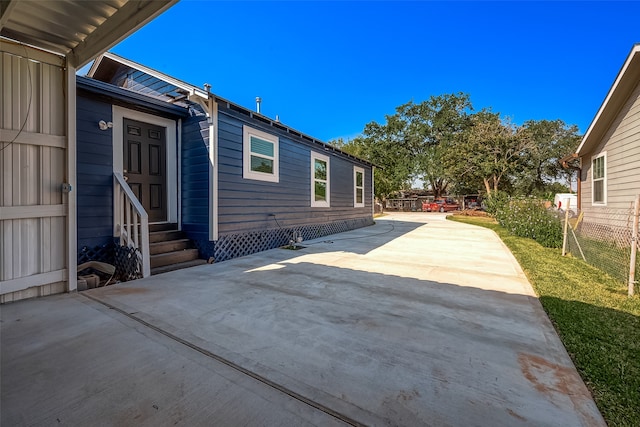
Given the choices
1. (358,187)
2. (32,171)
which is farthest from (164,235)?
(358,187)

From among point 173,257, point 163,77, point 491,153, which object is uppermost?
point 491,153

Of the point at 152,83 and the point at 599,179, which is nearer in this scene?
the point at 152,83

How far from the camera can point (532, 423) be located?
1391 mm

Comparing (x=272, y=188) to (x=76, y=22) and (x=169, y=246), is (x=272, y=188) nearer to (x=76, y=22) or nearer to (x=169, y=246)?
(x=169, y=246)

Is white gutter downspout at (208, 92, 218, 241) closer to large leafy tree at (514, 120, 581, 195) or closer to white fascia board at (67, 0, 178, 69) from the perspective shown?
white fascia board at (67, 0, 178, 69)

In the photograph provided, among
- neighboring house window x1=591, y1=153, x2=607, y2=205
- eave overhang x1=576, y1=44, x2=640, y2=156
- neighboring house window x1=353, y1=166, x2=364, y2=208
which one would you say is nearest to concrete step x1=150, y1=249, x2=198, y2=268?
neighboring house window x1=353, y1=166, x2=364, y2=208

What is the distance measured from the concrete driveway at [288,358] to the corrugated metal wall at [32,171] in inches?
15.4

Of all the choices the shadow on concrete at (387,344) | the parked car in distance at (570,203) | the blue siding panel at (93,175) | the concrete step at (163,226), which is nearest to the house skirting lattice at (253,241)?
the concrete step at (163,226)

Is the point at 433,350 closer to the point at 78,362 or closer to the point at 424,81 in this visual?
the point at 78,362

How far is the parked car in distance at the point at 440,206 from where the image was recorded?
2649 cm

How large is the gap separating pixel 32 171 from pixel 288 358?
3562 mm

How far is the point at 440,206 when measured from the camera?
1044 inches

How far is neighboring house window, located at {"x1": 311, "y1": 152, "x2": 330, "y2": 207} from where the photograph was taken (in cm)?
866

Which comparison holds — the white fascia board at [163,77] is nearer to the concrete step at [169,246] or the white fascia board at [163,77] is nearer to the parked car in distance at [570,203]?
the concrete step at [169,246]
